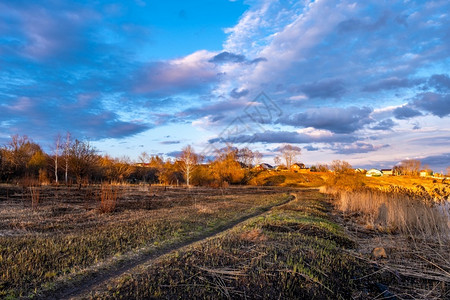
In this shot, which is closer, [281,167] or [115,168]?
[115,168]

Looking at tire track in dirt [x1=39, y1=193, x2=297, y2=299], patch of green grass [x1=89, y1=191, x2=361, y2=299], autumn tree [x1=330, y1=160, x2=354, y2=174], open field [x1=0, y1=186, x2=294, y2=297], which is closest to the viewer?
patch of green grass [x1=89, y1=191, x2=361, y2=299]

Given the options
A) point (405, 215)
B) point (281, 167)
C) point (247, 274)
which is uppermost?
point (281, 167)

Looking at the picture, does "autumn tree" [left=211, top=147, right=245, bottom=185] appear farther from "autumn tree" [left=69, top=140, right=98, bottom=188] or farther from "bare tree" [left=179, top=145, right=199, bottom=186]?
"autumn tree" [left=69, top=140, right=98, bottom=188]

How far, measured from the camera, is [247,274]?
4770 millimetres

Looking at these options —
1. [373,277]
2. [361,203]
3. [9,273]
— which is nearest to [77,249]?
[9,273]

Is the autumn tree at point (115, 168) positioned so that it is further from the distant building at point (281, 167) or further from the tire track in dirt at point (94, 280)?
the distant building at point (281, 167)

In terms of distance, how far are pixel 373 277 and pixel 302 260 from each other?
133cm

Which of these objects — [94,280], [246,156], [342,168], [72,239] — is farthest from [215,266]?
[246,156]

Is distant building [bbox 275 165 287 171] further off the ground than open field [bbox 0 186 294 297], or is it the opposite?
distant building [bbox 275 165 287 171]

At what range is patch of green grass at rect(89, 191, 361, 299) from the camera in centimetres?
432

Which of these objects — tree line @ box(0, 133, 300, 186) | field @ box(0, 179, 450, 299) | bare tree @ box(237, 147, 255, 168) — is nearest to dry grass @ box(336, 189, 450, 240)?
field @ box(0, 179, 450, 299)

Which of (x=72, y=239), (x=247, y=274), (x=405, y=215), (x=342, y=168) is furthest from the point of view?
(x=342, y=168)

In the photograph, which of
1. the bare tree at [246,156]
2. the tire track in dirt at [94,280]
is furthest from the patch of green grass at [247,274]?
the bare tree at [246,156]

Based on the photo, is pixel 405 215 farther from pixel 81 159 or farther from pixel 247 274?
pixel 81 159
